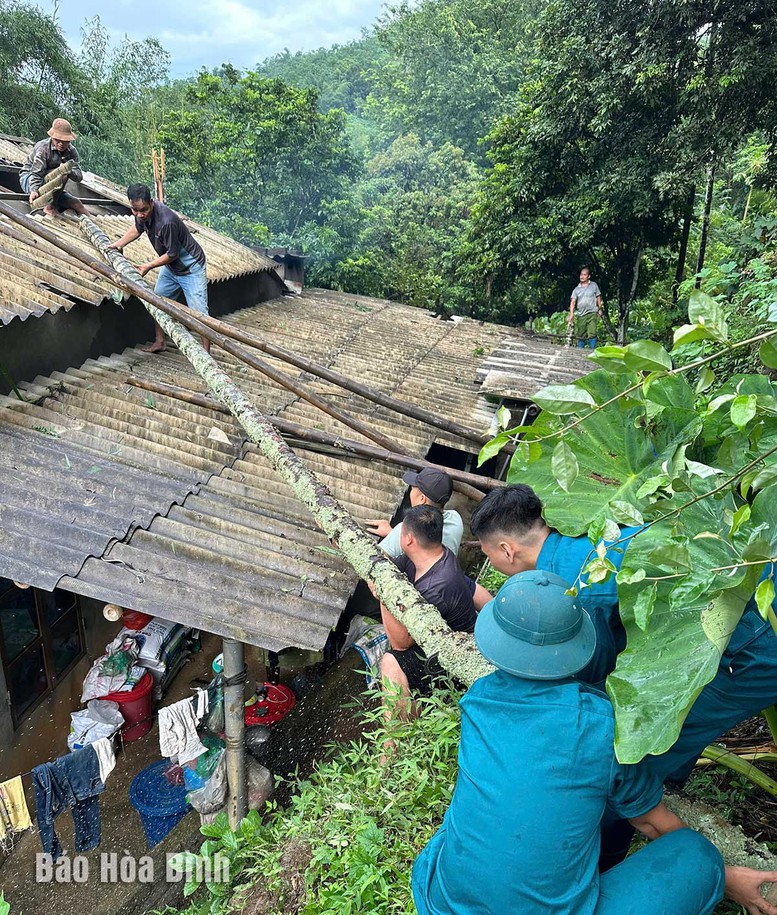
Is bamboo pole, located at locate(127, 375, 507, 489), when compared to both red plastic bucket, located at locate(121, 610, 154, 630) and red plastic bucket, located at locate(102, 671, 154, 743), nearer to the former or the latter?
red plastic bucket, located at locate(121, 610, 154, 630)

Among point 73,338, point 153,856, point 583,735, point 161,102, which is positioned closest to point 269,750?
point 153,856

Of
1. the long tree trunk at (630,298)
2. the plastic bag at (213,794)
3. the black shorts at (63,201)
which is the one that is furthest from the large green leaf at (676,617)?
the long tree trunk at (630,298)

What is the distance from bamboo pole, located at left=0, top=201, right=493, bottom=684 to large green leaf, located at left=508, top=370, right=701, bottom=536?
73cm

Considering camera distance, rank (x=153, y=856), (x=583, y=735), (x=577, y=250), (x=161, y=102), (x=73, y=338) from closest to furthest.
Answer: (x=583, y=735)
(x=153, y=856)
(x=73, y=338)
(x=577, y=250)
(x=161, y=102)

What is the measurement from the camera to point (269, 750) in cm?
489

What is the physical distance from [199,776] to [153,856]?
2.24ft

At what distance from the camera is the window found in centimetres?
538

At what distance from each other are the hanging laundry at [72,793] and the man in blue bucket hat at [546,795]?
10.4 feet

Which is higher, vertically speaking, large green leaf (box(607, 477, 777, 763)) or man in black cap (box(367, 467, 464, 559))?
large green leaf (box(607, 477, 777, 763))

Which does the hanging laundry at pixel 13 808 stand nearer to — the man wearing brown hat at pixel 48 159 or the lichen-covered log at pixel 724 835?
the lichen-covered log at pixel 724 835

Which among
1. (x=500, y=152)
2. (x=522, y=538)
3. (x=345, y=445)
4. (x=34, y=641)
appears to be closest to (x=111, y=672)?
(x=34, y=641)

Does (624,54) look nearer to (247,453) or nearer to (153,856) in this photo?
(247,453)

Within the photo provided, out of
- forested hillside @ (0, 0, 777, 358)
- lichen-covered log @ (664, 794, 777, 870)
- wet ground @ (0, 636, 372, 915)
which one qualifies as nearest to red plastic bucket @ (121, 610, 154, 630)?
wet ground @ (0, 636, 372, 915)

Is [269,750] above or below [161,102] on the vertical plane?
below
